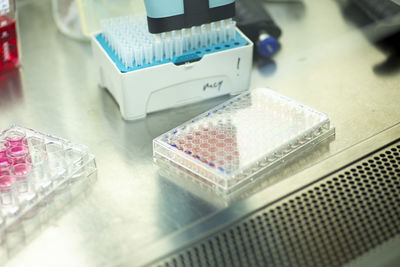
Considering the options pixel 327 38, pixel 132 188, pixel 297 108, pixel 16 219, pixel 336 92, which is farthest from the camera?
pixel 327 38

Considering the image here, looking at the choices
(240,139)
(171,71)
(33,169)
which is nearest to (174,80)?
(171,71)

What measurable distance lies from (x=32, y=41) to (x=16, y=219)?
725mm

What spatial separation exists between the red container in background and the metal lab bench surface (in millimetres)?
28

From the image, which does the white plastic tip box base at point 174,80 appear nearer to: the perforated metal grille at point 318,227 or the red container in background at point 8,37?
the red container in background at point 8,37

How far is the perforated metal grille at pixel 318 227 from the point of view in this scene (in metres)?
0.93

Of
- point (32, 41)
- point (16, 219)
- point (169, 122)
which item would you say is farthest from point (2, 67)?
point (16, 219)

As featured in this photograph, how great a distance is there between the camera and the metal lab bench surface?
98 cm

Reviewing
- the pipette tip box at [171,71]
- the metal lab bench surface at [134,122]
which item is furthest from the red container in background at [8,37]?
the pipette tip box at [171,71]

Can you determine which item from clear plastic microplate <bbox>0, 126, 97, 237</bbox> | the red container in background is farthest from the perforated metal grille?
the red container in background

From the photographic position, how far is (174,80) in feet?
4.03

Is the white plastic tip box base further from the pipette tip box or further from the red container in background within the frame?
the red container in background

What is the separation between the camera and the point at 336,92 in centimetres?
135

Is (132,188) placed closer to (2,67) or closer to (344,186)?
(344,186)

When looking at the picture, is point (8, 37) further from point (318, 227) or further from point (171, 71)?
point (318, 227)
